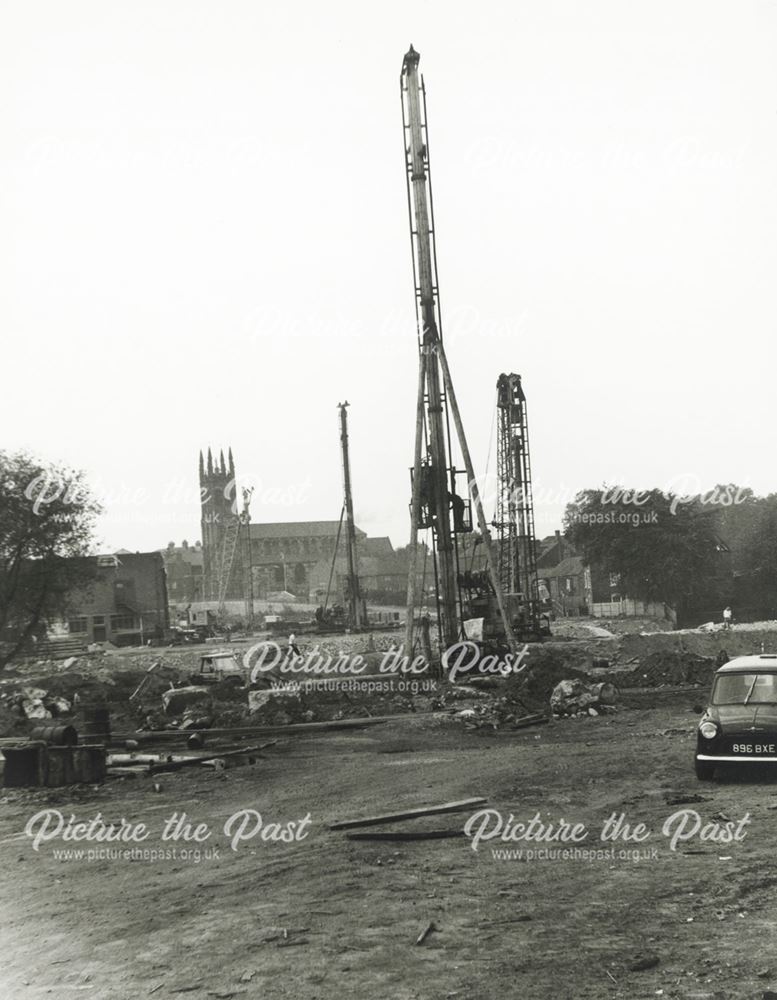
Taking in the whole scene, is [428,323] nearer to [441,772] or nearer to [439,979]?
[441,772]

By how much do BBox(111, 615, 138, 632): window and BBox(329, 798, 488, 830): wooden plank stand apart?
51.6 m

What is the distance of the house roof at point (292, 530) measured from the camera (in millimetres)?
119188

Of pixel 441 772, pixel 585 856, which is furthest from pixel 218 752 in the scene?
pixel 585 856

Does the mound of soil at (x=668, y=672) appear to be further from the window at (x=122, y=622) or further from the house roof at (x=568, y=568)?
the house roof at (x=568, y=568)

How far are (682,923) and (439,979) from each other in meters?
1.82

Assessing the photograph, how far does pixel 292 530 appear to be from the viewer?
120 metres

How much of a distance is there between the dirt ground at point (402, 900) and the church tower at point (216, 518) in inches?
3676

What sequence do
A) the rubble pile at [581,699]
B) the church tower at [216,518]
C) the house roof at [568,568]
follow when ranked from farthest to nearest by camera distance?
the church tower at [216,518] < the house roof at [568,568] < the rubble pile at [581,699]

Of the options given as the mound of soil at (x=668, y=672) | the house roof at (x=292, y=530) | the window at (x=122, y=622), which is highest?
→ the house roof at (x=292, y=530)

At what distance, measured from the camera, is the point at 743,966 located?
5.97 metres

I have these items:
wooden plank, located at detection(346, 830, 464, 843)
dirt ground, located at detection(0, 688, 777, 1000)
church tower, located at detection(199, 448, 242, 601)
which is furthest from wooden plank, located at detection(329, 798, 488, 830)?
church tower, located at detection(199, 448, 242, 601)

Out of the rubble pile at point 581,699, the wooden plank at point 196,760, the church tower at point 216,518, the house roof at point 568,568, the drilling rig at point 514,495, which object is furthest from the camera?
the church tower at point 216,518

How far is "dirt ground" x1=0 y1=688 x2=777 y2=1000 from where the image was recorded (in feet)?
20.3

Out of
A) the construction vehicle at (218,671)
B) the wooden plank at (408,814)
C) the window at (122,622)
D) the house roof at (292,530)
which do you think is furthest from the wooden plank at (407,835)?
the house roof at (292,530)
